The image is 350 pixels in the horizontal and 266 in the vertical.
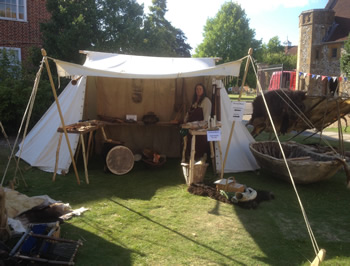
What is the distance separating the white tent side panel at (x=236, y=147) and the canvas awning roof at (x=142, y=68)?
102 centimetres

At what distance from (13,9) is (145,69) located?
12.0 meters

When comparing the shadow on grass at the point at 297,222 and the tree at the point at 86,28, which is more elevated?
the tree at the point at 86,28

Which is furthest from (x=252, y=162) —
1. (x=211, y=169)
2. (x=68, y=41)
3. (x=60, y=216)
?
(x=68, y=41)

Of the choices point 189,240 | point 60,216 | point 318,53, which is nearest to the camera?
point 189,240

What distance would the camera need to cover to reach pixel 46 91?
29.5 feet

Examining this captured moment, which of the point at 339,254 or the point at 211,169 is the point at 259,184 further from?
the point at 339,254

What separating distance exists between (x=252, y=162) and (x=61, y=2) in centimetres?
909

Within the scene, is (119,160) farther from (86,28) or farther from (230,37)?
(230,37)

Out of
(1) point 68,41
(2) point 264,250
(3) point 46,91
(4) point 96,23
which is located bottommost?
(2) point 264,250

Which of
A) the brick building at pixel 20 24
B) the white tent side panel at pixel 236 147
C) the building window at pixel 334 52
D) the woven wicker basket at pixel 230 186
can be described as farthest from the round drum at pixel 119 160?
the building window at pixel 334 52

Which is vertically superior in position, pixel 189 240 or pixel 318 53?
pixel 318 53

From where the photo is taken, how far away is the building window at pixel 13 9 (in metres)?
13.4

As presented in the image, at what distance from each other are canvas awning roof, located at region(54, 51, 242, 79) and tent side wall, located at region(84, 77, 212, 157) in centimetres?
76

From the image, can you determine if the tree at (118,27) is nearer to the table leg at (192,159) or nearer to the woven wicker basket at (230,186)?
the table leg at (192,159)
